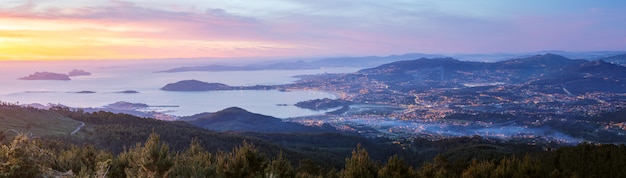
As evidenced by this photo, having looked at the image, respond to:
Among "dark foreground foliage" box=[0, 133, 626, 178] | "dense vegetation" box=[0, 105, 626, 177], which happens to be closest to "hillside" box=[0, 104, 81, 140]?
"dense vegetation" box=[0, 105, 626, 177]

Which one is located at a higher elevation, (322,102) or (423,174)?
(423,174)

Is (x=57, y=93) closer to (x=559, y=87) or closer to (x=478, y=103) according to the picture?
(x=478, y=103)

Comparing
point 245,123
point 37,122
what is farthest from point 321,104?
point 37,122

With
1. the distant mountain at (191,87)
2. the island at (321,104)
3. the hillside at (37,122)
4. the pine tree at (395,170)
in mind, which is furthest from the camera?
the distant mountain at (191,87)

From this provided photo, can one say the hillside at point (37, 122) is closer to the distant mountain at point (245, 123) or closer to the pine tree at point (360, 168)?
the pine tree at point (360, 168)

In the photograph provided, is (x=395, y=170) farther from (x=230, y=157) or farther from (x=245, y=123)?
(x=245, y=123)

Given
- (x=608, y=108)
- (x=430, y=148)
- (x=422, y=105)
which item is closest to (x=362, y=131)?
(x=430, y=148)

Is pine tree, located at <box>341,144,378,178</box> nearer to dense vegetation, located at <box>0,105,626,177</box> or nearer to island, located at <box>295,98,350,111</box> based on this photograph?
dense vegetation, located at <box>0,105,626,177</box>

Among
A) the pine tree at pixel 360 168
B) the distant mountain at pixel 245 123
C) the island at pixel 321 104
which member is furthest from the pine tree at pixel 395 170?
the island at pixel 321 104
